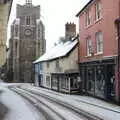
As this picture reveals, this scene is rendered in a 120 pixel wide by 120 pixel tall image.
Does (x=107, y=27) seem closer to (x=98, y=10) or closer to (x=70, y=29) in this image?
(x=98, y=10)

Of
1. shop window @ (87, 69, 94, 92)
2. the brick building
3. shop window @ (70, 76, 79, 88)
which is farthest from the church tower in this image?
shop window @ (87, 69, 94, 92)

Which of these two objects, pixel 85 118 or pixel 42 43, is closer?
pixel 85 118

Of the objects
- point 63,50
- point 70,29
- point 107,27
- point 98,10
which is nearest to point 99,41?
point 98,10

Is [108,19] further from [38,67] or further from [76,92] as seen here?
[38,67]

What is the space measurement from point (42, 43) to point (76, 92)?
87.0 m

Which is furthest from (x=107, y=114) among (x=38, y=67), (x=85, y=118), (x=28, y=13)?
(x=28, y=13)

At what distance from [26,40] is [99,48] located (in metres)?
94.0

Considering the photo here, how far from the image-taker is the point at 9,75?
405 ft

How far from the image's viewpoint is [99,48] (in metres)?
37.7

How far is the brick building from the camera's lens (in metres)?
32.7

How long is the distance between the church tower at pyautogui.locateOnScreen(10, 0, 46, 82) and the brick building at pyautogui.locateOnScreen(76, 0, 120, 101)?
3182 inches

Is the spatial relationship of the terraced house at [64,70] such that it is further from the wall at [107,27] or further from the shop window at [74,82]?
the wall at [107,27]

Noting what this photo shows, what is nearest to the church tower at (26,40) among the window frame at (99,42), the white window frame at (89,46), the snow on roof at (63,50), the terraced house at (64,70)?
the terraced house at (64,70)

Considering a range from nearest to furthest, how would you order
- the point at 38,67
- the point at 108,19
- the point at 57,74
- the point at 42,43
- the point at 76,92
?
the point at 108,19
the point at 76,92
the point at 57,74
the point at 38,67
the point at 42,43
